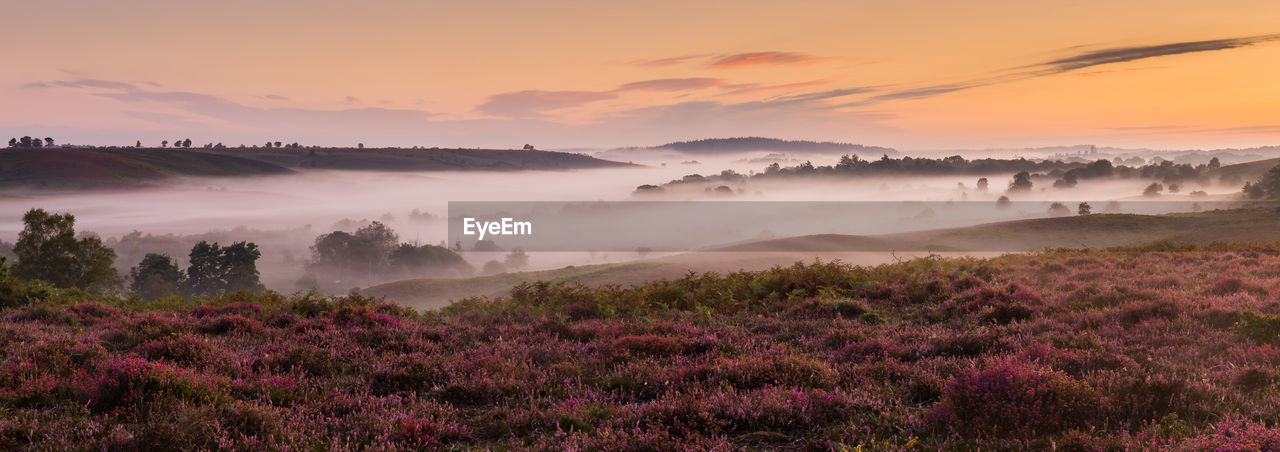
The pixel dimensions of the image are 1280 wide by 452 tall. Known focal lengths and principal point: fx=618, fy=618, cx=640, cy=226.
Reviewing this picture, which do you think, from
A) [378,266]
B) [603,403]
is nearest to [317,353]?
[603,403]

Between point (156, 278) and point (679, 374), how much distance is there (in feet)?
297

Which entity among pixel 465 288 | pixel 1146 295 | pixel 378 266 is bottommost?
pixel 378 266

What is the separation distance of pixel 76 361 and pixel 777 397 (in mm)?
10008

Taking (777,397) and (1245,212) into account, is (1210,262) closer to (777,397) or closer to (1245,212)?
(777,397)

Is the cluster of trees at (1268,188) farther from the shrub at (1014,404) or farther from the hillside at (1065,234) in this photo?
the shrub at (1014,404)

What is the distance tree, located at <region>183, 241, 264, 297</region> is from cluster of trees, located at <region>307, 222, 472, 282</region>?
52.5 metres

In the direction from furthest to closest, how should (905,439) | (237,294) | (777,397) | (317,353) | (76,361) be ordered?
(237,294), (317,353), (76,361), (777,397), (905,439)

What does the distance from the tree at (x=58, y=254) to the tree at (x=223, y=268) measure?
92.7 ft

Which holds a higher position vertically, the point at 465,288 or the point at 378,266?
the point at 465,288

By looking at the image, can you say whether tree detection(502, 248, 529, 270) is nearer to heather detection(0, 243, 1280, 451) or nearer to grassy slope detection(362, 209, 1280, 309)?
grassy slope detection(362, 209, 1280, 309)

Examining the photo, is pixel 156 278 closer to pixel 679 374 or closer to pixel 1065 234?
pixel 679 374

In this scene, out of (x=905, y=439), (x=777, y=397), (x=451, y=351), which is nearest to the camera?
(x=905, y=439)

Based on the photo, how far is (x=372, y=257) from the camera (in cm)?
14675

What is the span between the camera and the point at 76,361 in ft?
29.7
